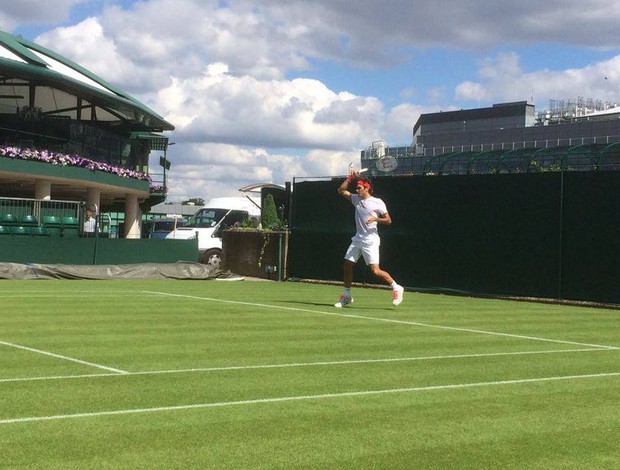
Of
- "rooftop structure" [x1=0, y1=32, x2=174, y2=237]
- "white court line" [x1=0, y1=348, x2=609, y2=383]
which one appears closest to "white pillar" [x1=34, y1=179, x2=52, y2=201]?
"rooftop structure" [x1=0, y1=32, x2=174, y2=237]

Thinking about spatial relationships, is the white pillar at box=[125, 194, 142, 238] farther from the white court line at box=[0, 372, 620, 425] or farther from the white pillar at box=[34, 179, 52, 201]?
the white court line at box=[0, 372, 620, 425]

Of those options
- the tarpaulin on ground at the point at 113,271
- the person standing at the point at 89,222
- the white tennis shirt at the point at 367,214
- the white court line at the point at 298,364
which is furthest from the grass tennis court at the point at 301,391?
the person standing at the point at 89,222

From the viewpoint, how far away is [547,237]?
18.6 meters

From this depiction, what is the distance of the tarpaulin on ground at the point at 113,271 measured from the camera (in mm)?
22250

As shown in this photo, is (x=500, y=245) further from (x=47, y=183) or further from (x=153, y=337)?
(x=47, y=183)

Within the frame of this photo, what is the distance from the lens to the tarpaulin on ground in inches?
876

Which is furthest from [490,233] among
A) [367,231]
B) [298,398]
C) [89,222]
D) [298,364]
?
[298,398]

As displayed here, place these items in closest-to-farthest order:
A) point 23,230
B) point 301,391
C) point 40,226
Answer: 1. point 301,391
2. point 23,230
3. point 40,226

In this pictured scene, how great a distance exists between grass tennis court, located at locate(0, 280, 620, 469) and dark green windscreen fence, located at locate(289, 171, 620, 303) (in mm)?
4500

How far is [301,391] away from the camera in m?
7.08

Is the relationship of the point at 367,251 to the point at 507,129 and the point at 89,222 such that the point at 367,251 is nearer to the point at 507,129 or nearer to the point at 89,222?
the point at 89,222

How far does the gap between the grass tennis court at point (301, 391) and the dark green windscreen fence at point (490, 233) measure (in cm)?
450

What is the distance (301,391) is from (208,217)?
1049 inches

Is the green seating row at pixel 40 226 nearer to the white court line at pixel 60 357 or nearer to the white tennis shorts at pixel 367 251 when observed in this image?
the white tennis shorts at pixel 367 251
